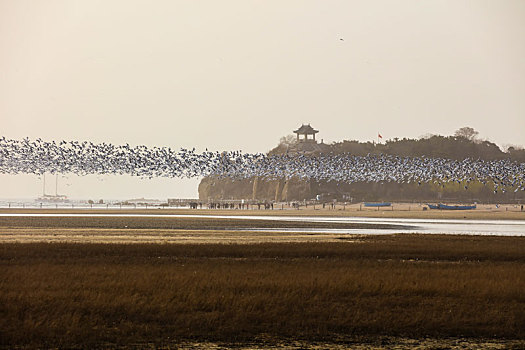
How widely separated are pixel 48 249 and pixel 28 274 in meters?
12.5

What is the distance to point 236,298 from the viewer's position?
22.1 m

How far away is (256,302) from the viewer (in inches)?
850

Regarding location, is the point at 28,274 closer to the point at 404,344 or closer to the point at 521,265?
the point at 404,344

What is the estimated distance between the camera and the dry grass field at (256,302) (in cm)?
1803

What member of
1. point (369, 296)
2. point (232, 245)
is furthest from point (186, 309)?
point (232, 245)

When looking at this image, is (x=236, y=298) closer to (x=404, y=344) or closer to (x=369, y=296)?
(x=369, y=296)

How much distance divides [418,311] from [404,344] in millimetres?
3475

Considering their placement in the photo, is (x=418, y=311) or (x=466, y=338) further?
(x=418, y=311)

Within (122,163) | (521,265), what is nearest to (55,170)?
(122,163)

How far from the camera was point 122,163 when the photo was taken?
198 meters

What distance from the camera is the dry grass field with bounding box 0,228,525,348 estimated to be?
59.2 feet

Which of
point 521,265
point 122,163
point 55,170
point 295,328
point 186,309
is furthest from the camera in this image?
point 122,163

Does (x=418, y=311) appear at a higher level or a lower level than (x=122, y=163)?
lower

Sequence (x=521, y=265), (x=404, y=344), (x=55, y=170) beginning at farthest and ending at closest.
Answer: (x=55, y=170), (x=521, y=265), (x=404, y=344)
